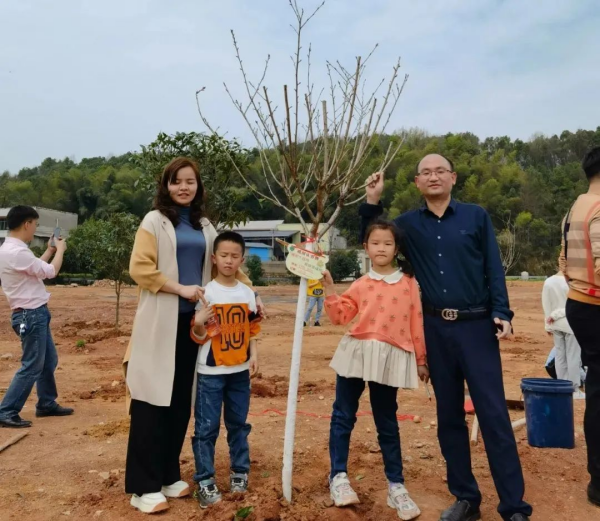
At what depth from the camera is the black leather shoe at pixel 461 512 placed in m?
2.89

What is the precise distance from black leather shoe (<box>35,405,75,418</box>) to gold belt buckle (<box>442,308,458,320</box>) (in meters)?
4.03

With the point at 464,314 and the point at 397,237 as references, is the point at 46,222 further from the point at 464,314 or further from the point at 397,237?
the point at 464,314

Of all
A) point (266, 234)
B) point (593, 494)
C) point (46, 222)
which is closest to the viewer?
point (593, 494)

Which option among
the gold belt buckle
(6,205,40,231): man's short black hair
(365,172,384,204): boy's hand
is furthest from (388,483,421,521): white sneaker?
(6,205,40,231): man's short black hair

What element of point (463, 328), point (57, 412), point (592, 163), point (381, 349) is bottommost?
point (57, 412)

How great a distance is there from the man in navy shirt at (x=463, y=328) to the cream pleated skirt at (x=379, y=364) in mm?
146

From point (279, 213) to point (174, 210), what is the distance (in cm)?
5967

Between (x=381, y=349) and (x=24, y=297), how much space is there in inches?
137

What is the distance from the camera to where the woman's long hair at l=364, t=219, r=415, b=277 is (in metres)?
3.04

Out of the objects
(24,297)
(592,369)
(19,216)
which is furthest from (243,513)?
(19,216)

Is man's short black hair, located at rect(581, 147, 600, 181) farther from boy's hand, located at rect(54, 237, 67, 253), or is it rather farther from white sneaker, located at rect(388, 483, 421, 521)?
boy's hand, located at rect(54, 237, 67, 253)

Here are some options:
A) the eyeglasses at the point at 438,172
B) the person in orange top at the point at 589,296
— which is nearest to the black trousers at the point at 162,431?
the eyeglasses at the point at 438,172

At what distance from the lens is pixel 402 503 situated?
296 centimetres

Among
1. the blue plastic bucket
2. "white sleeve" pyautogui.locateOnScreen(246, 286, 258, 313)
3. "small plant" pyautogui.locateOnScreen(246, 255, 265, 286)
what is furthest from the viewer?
"small plant" pyautogui.locateOnScreen(246, 255, 265, 286)
